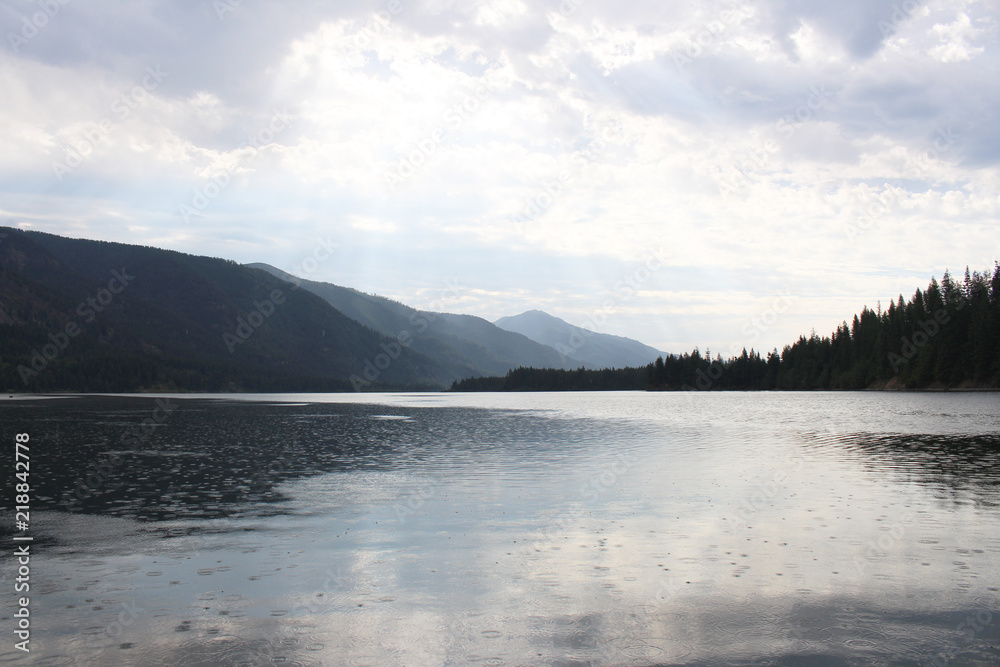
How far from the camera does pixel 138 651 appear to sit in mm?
11367

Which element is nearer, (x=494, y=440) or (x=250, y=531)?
(x=250, y=531)

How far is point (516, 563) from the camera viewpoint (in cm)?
1738

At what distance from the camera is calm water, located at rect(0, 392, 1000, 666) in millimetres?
11656

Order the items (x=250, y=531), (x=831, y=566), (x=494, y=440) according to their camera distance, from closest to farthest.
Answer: (x=831, y=566) < (x=250, y=531) < (x=494, y=440)

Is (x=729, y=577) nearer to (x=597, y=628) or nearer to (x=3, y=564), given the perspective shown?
(x=597, y=628)

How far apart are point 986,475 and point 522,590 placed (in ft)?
93.6

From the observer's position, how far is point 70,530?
2169cm

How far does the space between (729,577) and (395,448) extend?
125ft

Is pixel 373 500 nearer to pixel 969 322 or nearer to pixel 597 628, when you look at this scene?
pixel 597 628

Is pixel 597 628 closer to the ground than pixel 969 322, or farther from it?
closer to the ground

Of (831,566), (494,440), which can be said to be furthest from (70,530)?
(494,440)

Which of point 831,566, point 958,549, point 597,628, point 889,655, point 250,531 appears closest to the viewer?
point 889,655

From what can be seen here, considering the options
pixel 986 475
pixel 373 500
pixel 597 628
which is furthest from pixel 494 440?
pixel 597 628

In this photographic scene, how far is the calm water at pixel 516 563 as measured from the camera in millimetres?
11656
